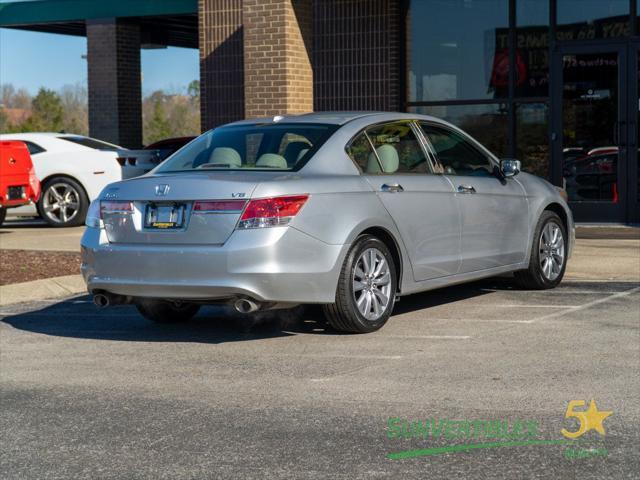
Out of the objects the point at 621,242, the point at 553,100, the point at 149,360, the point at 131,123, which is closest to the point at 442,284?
the point at 149,360

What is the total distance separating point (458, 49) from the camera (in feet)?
58.2

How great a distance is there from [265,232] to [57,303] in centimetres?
359

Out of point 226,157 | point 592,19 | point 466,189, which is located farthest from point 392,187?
point 592,19

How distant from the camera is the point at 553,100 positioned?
55.5 ft

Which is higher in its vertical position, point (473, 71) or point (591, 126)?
point (473, 71)

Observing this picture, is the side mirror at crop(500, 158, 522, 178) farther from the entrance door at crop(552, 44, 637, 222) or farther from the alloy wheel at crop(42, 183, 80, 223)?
the alloy wheel at crop(42, 183, 80, 223)

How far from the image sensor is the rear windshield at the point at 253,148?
8.49 m

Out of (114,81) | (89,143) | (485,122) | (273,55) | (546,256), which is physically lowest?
(546,256)

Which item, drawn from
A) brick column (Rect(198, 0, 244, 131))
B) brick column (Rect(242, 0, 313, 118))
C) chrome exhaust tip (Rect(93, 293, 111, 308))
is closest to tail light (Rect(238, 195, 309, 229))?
chrome exhaust tip (Rect(93, 293, 111, 308))

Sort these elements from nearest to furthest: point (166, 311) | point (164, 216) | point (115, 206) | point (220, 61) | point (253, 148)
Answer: point (164, 216) < point (115, 206) < point (253, 148) < point (166, 311) < point (220, 61)

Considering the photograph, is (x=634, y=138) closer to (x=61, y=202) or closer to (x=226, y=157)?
(x=61, y=202)

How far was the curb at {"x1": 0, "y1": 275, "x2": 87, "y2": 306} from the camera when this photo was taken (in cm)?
1080

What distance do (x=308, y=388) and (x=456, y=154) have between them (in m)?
3.71

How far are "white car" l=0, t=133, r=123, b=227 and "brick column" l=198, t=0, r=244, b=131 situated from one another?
1.88 meters
